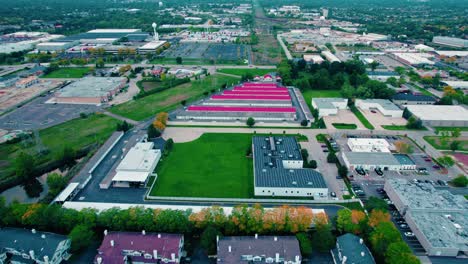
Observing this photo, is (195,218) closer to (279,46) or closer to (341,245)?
(341,245)

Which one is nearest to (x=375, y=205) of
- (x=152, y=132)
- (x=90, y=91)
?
(x=152, y=132)

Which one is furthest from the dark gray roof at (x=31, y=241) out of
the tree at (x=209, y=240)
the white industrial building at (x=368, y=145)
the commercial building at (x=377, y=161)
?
the white industrial building at (x=368, y=145)

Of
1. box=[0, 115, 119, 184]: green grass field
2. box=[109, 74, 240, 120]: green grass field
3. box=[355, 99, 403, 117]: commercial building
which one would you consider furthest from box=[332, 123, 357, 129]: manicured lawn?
box=[0, 115, 119, 184]: green grass field

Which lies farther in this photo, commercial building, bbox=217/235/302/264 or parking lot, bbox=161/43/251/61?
parking lot, bbox=161/43/251/61

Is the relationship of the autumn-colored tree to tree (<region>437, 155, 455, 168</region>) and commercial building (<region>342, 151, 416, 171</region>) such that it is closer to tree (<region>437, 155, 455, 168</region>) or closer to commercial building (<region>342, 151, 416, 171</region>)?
commercial building (<region>342, 151, 416, 171</region>)

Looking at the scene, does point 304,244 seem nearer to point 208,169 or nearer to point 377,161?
point 208,169

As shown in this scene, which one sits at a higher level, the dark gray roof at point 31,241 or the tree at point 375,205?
the dark gray roof at point 31,241

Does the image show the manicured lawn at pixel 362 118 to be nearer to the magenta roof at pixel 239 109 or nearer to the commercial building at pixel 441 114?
the commercial building at pixel 441 114
